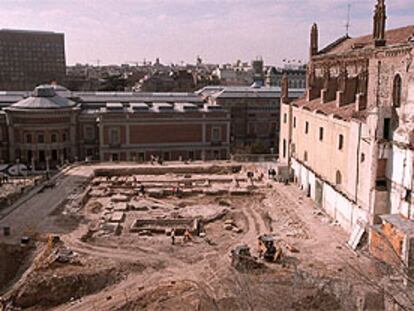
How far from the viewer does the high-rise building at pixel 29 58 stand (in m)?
102

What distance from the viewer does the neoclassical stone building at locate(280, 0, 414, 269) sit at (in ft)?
67.9

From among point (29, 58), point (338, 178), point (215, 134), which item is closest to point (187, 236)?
point (338, 178)

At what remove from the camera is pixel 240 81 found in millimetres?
120625

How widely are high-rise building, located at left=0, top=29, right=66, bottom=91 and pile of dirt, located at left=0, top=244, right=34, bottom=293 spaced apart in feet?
285

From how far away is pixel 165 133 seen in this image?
50562 millimetres

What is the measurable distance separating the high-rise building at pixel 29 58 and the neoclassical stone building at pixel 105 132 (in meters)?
57.6

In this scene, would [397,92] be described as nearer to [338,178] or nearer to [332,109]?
Result: [338,178]

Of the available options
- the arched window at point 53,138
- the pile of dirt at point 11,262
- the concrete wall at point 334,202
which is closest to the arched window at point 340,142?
the concrete wall at point 334,202

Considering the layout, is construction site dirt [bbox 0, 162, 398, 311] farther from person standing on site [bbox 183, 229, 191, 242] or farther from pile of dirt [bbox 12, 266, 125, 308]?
person standing on site [bbox 183, 229, 191, 242]

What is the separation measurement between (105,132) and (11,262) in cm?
2862

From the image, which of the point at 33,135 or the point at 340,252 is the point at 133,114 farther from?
the point at 340,252

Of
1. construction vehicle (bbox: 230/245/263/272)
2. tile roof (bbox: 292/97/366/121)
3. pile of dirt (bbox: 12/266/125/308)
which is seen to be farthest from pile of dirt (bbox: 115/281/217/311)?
tile roof (bbox: 292/97/366/121)

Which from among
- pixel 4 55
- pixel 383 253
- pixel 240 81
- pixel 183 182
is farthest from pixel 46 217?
pixel 240 81

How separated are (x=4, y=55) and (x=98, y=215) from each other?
86.2 metres
